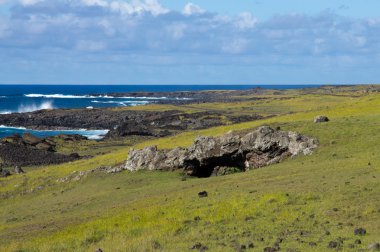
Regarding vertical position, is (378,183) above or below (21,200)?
above

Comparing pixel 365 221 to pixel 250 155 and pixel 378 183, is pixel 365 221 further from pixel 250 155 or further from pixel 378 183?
pixel 250 155

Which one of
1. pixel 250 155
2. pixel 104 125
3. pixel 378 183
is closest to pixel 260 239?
pixel 378 183

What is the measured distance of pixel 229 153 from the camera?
46.7 m

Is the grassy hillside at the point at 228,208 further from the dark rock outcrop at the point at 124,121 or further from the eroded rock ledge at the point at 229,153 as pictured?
the dark rock outcrop at the point at 124,121

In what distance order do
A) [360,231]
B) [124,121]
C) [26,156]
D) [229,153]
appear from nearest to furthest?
[360,231]
[229,153]
[26,156]
[124,121]

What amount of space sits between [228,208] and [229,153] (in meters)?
19.7

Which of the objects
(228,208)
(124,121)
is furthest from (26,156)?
(124,121)

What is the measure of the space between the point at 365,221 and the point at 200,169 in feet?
87.2

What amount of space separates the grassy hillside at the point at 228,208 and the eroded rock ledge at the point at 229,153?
1.31 meters

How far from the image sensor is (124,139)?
11581cm

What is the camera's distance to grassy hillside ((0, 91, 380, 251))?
71.6 feet

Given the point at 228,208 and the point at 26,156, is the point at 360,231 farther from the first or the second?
the point at 26,156

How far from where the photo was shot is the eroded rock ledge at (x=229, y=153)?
45.0 meters

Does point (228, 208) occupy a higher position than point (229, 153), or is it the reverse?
point (228, 208)
